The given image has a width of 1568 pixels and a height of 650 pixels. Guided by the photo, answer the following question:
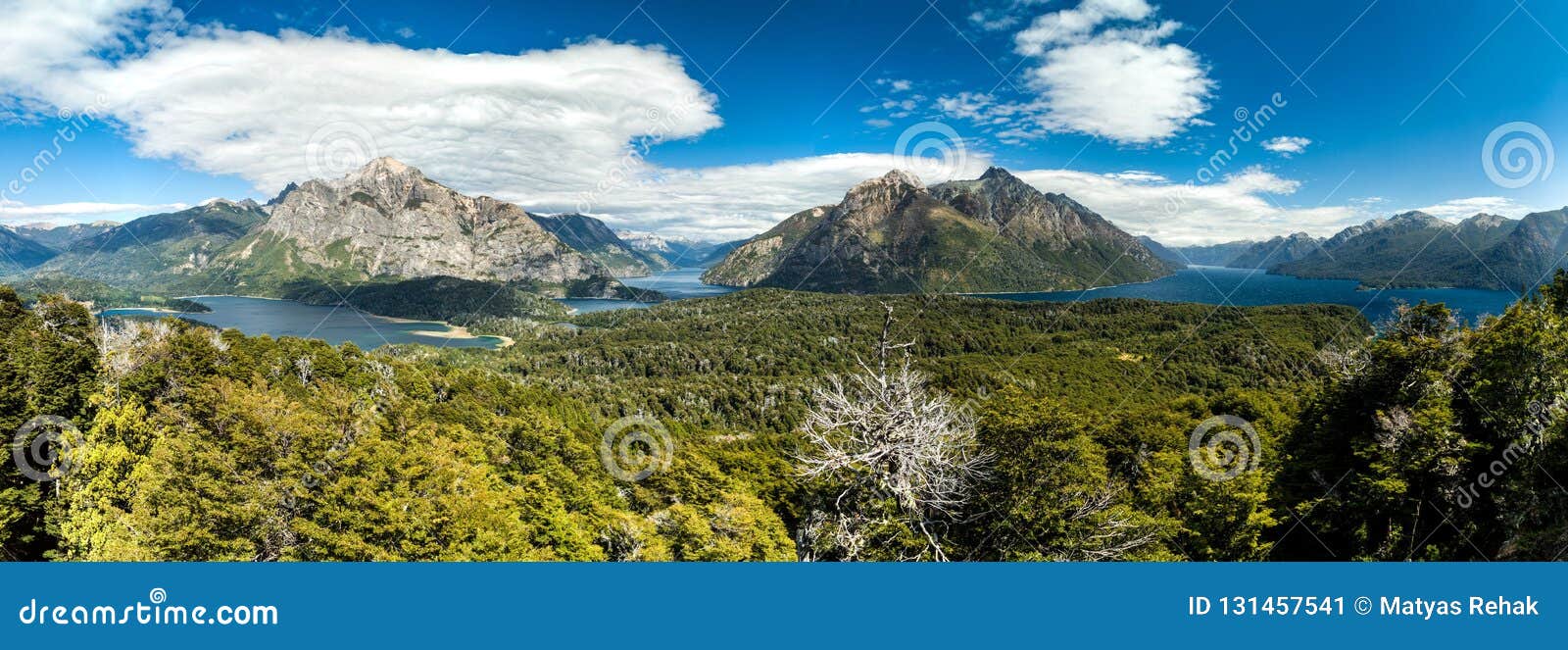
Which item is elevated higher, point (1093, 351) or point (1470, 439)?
point (1093, 351)

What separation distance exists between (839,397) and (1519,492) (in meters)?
18.4

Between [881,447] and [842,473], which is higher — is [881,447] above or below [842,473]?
above

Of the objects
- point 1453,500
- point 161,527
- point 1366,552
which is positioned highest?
point 161,527

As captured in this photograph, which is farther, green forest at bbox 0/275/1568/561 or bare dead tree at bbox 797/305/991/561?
green forest at bbox 0/275/1568/561

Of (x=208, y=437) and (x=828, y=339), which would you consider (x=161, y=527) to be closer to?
(x=208, y=437)

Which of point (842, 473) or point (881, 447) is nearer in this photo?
point (881, 447)

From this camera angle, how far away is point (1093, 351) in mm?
145125

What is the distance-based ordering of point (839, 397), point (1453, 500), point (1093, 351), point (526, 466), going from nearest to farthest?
point (839, 397) → point (1453, 500) → point (526, 466) → point (1093, 351)

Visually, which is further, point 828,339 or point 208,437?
point 828,339

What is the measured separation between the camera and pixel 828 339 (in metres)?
173

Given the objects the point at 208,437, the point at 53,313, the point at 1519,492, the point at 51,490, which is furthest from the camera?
the point at 53,313

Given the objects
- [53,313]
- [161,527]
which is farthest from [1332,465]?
[53,313]

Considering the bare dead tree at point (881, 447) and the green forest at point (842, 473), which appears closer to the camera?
the bare dead tree at point (881, 447)

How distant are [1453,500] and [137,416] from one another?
40.1 meters
